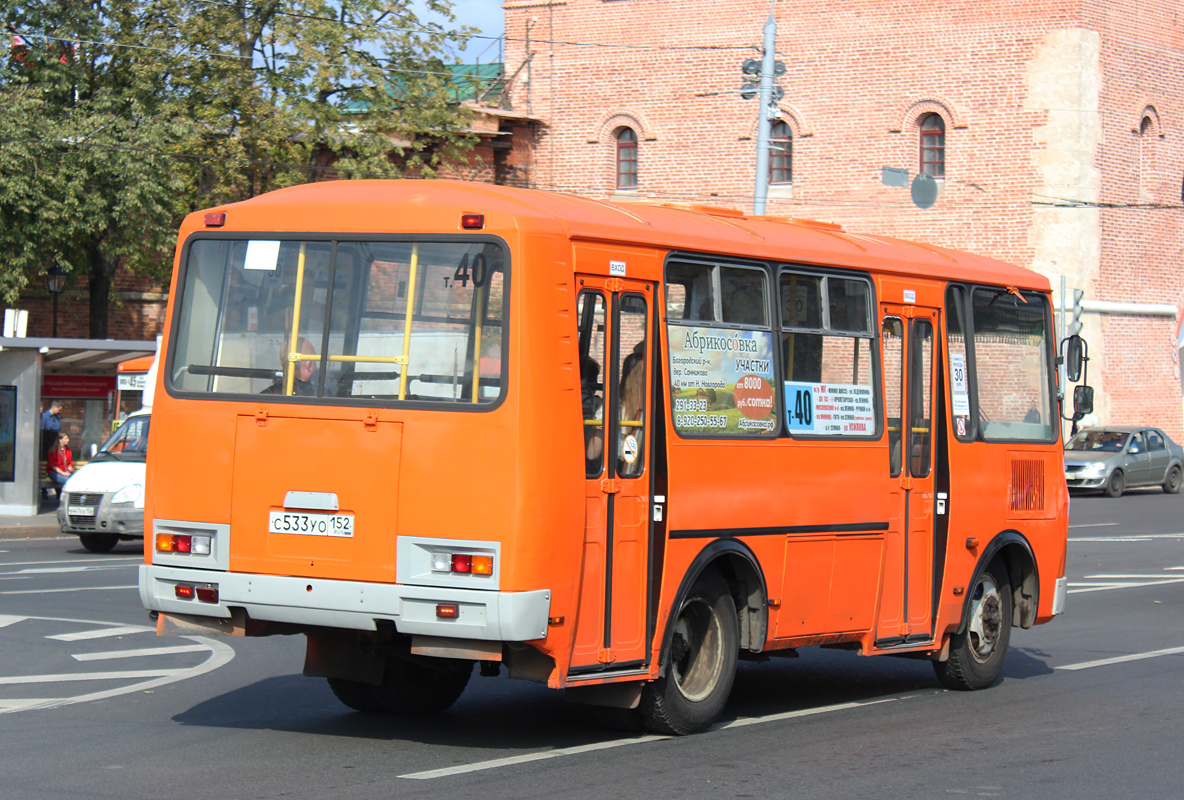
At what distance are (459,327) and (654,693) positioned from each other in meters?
2.22

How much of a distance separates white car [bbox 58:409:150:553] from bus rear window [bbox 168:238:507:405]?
38.9 feet

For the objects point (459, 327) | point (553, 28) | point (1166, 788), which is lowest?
point (1166, 788)

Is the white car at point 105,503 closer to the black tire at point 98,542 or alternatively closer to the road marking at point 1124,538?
the black tire at point 98,542

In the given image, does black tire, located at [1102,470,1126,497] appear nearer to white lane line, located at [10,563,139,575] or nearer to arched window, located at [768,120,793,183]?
arched window, located at [768,120,793,183]

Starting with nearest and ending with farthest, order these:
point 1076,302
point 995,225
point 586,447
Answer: point 586,447
point 1076,302
point 995,225

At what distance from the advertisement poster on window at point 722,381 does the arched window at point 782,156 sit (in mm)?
32690

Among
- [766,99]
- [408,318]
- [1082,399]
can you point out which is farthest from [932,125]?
[408,318]

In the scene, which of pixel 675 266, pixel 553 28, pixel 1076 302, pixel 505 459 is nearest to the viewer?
pixel 505 459

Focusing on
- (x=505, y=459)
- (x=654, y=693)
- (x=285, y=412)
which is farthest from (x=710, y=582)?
(x=285, y=412)

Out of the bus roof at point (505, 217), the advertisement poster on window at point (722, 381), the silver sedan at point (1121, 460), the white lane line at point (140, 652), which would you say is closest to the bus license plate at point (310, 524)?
the bus roof at point (505, 217)

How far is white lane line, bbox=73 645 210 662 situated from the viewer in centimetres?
1071

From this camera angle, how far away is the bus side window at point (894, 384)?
31.1ft

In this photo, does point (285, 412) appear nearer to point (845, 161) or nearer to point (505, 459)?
point (505, 459)

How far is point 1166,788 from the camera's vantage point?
7.09 m
